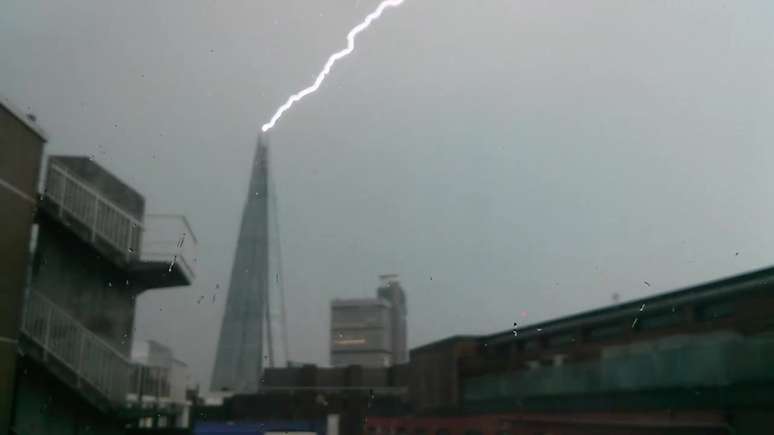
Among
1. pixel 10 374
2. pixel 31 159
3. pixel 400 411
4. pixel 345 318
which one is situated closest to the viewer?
pixel 10 374

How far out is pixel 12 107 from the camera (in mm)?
12445

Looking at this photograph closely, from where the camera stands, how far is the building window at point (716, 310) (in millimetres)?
5886

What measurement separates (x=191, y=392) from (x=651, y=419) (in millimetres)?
17125

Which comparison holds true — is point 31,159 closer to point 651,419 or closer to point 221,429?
point 221,429

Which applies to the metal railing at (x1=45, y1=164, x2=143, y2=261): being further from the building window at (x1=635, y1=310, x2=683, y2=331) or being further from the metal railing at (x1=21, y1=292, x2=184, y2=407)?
the building window at (x1=635, y1=310, x2=683, y2=331)

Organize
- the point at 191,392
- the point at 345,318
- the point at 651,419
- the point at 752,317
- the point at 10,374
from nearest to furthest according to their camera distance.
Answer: the point at 752,317 < the point at 651,419 < the point at 10,374 < the point at 191,392 < the point at 345,318

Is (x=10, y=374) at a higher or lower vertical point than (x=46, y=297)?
lower

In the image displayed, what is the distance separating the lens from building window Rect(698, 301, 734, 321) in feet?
19.3

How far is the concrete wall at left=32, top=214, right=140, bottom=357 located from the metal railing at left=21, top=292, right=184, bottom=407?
25.2 inches

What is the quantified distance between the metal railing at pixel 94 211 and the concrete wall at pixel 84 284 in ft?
1.34

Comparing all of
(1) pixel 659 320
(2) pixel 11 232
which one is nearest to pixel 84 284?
(2) pixel 11 232

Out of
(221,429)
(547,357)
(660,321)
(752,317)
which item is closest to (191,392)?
(221,429)

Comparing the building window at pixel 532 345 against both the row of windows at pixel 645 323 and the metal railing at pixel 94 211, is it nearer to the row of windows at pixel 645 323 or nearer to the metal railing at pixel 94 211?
the row of windows at pixel 645 323

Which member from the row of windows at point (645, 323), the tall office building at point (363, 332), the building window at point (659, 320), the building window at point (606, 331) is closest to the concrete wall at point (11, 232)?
the row of windows at point (645, 323)
